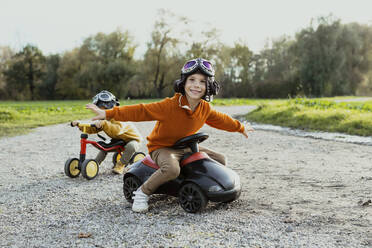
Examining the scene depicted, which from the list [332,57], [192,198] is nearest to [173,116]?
[192,198]

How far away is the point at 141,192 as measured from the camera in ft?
12.5

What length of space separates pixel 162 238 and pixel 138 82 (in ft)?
145

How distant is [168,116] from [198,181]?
736 millimetres

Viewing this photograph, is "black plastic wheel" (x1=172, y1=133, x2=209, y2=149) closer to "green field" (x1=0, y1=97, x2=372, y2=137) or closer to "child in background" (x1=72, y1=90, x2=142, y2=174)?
"child in background" (x1=72, y1=90, x2=142, y2=174)

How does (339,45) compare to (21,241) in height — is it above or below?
above

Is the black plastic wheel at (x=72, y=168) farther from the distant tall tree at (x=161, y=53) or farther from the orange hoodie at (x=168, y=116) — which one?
the distant tall tree at (x=161, y=53)

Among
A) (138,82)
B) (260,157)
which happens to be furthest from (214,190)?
(138,82)

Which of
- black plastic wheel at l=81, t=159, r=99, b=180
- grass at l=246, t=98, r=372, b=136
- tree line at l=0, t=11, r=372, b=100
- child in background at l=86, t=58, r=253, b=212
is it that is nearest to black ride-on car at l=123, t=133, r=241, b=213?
child in background at l=86, t=58, r=253, b=212

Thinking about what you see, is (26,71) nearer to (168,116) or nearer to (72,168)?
(72,168)

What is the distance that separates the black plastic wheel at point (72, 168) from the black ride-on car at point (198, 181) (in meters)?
1.64

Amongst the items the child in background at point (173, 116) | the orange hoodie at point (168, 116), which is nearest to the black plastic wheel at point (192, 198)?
the child in background at point (173, 116)

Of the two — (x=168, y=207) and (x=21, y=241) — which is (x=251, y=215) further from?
(x=21, y=241)

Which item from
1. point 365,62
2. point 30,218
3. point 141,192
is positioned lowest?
point 30,218

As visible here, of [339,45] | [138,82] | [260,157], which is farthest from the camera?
[138,82]
